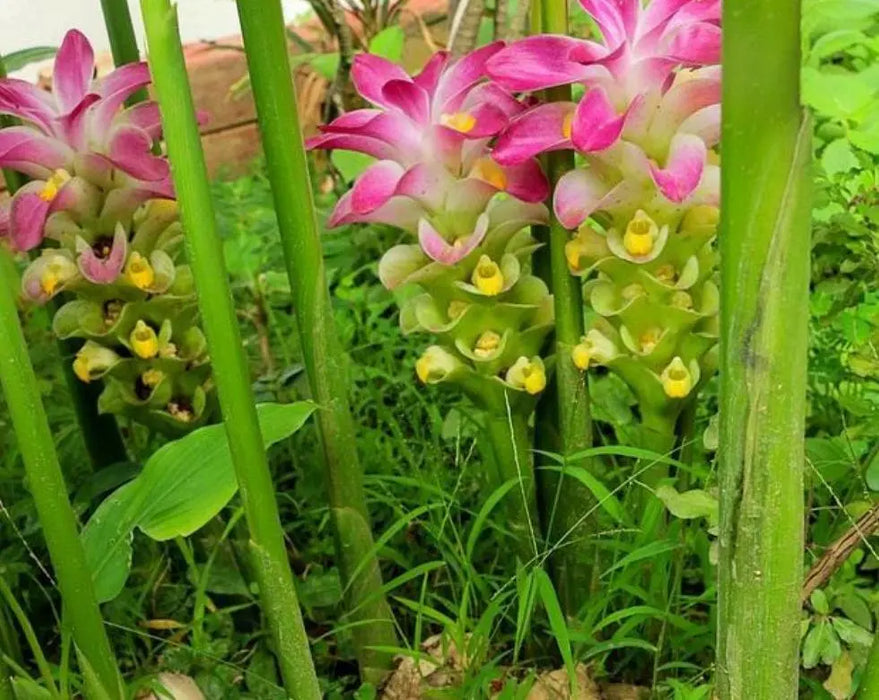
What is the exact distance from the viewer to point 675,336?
583 millimetres

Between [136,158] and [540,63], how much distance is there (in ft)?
0.79

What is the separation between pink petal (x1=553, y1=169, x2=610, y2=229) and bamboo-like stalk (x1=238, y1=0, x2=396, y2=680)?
0.12 metres

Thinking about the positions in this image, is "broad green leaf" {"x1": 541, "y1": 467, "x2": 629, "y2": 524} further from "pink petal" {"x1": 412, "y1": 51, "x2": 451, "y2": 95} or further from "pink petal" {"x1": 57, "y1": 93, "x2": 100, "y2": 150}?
"pink petal" {"x1": 57, "y1": 93, "x2": 100, "y2": 150}

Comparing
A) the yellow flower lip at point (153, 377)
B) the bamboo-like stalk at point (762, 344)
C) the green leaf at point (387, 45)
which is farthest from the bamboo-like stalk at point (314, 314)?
the green leaf at point (387, 45)

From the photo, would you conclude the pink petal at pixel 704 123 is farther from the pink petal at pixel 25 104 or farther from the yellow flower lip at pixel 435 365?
the pink petal at pixel 25 104

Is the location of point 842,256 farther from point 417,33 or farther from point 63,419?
point 417,33

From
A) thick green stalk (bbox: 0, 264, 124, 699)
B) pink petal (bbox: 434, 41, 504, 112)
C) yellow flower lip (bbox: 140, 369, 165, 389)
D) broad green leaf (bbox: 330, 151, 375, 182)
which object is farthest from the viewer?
broad green leaf (bbox: 330, 151, 375, 182)

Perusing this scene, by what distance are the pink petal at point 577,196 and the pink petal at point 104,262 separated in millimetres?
256

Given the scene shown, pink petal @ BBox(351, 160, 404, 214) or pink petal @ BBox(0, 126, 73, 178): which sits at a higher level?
pink petal @ BBox(0, 126, 73, 178)

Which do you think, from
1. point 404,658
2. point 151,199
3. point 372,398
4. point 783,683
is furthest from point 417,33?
point 783,683

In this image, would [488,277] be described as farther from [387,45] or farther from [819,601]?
[387,45]

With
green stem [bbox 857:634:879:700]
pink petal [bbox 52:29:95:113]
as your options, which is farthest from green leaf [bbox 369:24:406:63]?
green stem [bbox 857:634:879:700]

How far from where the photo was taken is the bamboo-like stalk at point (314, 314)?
50 centimetres

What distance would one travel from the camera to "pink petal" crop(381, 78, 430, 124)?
56 cm
